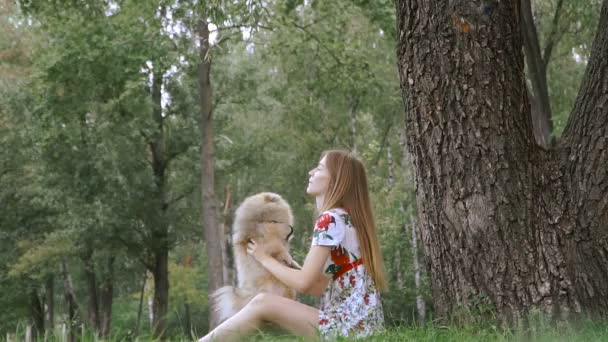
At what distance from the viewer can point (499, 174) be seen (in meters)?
4.38

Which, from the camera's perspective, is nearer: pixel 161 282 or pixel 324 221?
pixel 324 221

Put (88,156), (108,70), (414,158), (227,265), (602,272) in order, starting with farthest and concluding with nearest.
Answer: (227,265), (88,156), (108,70), (414,158), (602,272)

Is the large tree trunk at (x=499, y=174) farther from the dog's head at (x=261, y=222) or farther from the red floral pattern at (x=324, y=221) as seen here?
the dog's head at (x=261, y=222)

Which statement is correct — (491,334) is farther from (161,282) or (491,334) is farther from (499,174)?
(161,282)

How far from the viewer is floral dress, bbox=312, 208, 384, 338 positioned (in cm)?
439

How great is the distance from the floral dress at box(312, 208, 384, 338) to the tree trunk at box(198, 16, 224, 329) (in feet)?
42.0

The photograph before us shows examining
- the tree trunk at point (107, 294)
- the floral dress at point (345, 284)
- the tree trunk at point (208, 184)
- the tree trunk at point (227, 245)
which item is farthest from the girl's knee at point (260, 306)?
the tree trunk at point (227, 245)

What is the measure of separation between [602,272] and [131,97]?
1573cm

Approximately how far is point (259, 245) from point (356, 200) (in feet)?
2.72

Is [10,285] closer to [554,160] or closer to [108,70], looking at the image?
[108,70]

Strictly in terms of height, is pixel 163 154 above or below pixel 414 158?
above

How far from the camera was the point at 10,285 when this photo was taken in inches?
893

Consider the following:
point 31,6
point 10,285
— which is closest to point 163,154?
point 10,285

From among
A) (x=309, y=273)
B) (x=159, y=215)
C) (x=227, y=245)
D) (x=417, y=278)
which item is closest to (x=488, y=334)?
(x=309, y=273)
